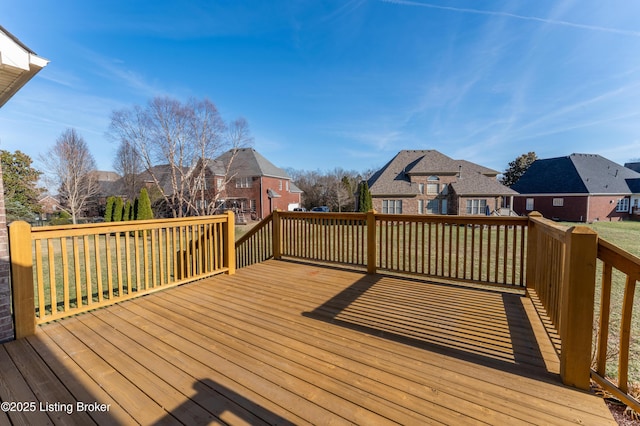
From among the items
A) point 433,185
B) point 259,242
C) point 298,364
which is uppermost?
point 433,185

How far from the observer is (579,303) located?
1789mm

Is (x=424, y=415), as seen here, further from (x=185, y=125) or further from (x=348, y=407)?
(x=185, y=125)

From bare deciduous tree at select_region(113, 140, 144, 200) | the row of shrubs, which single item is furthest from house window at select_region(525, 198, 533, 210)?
bare deciduous tree at select_region(113, 140, 144, 200)

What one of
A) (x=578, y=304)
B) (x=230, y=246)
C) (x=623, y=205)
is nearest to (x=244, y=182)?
(x=230, y=246)

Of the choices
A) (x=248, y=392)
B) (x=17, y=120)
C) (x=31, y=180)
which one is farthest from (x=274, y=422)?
(x=31, y=180)

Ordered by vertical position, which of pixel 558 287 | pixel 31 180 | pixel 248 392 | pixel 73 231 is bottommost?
pixel 248 392

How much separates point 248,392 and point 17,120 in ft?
78.8

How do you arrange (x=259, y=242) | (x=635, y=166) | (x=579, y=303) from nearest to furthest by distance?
1. (x=579, y=303)
2. (x=259, y=242)
3. (x=635, y=166)

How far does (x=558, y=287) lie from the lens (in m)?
2.30

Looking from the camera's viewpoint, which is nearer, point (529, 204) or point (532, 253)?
point (532, 253)

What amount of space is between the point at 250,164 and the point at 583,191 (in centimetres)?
3202

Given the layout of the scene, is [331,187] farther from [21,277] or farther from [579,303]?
[579,303]

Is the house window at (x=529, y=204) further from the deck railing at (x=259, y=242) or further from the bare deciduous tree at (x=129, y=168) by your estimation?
the bare deciduous tree at (x=129, y=168)

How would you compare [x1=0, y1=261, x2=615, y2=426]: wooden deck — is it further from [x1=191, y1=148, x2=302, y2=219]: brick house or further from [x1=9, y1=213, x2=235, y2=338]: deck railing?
[x1=191, y1=148, x2=302, y2=219]: brick house
